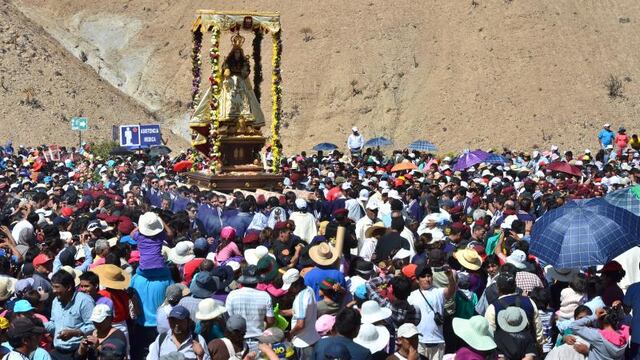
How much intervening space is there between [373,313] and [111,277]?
96.3 inches

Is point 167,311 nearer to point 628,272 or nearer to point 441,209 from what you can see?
point 628,272

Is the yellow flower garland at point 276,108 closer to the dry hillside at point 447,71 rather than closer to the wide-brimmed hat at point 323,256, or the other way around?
the wide-brimmed hat at point 323,256

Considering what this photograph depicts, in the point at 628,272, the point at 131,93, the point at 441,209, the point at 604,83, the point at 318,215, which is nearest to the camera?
the point at 628,272

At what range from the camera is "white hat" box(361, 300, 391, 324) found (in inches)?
318

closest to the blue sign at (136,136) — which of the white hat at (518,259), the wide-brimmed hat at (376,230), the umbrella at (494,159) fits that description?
the umbrella at (494,159)

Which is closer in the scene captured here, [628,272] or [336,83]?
[628,272]

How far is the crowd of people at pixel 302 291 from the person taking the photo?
7.81 metres

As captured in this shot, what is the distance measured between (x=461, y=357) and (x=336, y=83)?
41947 mm

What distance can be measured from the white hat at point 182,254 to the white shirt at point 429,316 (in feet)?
9.62

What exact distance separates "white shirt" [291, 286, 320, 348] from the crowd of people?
12mm

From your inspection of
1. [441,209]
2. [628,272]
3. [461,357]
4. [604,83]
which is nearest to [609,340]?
[461,357]

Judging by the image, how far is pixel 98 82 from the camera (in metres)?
51.6

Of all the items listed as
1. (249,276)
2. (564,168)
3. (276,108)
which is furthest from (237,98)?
(249,276)

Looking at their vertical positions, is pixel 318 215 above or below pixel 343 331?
below
